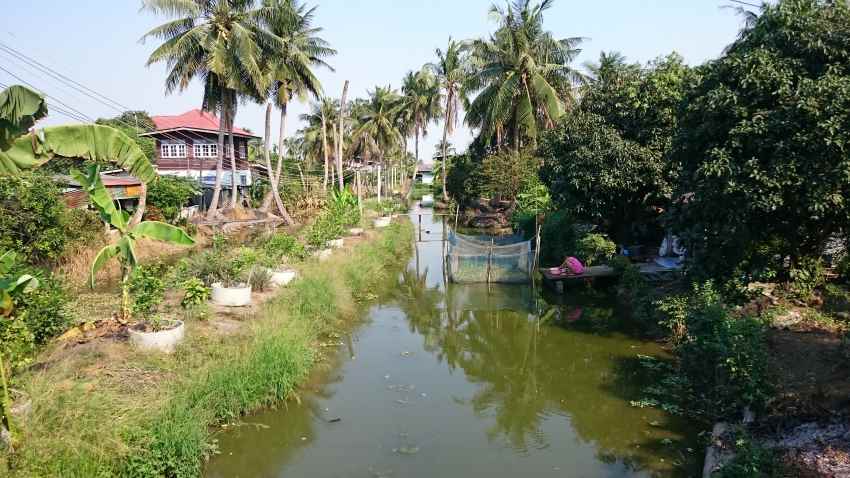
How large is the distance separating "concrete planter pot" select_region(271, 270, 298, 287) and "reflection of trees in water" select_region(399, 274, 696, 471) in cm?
320

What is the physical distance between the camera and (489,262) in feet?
56.2

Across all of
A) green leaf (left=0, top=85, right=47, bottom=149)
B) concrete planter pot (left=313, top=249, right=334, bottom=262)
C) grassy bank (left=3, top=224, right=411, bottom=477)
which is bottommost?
grassy bank (left=3, top=224, right=411, bottom=477)

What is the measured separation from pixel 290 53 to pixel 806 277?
69.0 feet

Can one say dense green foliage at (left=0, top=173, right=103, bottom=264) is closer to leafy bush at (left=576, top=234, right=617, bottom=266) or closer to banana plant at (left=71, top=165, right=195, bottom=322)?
banana plant at (left=71, top=165, right=195, bottom=322)

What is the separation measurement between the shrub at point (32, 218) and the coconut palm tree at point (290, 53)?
36.9 ft

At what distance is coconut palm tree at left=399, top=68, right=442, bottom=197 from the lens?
40250 millimetres

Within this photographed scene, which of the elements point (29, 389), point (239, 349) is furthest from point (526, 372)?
point (29, 389)

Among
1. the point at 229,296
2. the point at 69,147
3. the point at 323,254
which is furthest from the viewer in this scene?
the point at 323,254

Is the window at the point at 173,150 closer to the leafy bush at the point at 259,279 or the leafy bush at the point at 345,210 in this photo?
→ the leafy bush at the point at 345,210

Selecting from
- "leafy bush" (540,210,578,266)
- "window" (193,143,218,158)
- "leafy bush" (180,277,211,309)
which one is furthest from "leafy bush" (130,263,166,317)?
"window" (193,143,218,158)

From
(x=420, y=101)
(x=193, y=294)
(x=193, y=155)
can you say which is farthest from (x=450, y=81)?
(x=193, y=294)

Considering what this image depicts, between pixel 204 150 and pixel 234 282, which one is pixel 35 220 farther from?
pixel 204 150

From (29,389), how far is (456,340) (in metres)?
8.61

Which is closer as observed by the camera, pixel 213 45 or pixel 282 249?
pixel 282 249
